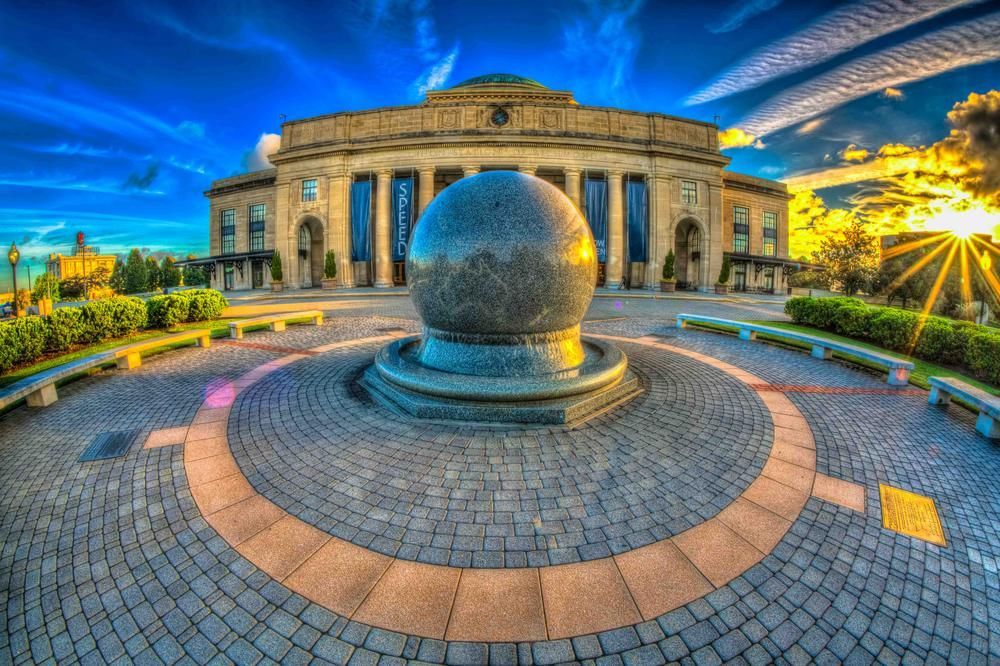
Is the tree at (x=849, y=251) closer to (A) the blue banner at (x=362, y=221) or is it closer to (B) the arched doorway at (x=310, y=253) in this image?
(A) the blue banner at (x=362, y=221)

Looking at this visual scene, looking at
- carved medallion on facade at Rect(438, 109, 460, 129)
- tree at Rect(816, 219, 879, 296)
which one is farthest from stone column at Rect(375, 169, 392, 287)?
tree at Rect(816, 219, 879, 296)

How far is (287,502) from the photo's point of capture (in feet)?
11.2

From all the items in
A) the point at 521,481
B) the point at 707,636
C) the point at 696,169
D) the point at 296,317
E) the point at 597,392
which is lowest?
the point at 707,636

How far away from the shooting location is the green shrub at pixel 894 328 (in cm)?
976

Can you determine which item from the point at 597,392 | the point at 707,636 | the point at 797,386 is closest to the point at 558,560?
the point at 707,636

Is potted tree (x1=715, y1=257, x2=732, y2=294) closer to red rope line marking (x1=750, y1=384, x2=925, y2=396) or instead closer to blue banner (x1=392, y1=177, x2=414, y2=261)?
blue banner (x1=392, y1=177, x2=414, y2=261)

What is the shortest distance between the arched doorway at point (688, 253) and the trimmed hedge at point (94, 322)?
39.7 metres

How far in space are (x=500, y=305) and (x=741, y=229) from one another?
163 ft

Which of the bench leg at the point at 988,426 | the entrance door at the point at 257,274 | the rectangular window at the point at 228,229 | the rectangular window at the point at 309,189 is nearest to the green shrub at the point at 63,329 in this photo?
the bench leg at the point at 988,426

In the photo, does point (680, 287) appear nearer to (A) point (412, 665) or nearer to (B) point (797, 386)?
(B) point (797, 386)

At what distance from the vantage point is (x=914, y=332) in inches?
379

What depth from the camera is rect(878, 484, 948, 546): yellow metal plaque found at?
3150 millimetres

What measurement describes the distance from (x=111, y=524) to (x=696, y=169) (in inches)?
1698

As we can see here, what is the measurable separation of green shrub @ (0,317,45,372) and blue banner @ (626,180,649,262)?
34430 millimetres
